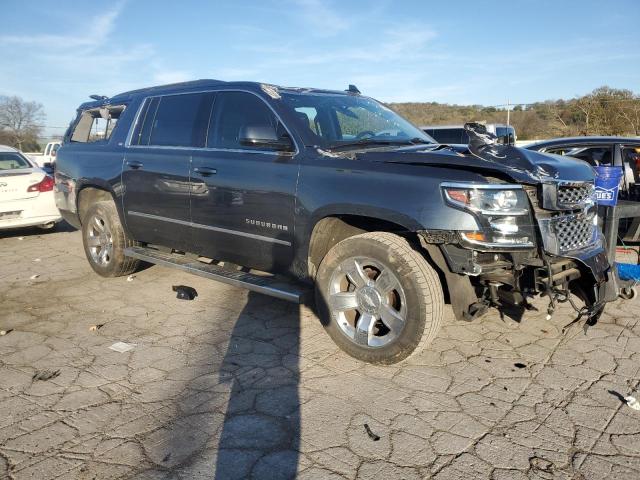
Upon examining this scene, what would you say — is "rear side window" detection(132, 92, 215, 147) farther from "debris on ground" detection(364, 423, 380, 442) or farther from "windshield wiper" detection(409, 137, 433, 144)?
"debris on ground" detection(364, 423, 380, 442)

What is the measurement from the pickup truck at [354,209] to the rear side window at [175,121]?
0.01 metres

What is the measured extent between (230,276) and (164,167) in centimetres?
127

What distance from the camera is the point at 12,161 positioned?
866 centimetres

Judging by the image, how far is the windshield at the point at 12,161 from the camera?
8.49 metres

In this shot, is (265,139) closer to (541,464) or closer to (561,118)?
(541,464)

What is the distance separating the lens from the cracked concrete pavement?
2.50 m

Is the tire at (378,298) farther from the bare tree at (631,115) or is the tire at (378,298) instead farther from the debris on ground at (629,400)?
the bare tree at (631,115)

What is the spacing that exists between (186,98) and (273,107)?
1.19m

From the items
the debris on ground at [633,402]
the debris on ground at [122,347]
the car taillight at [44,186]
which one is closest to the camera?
the debris on ground at [633,402]

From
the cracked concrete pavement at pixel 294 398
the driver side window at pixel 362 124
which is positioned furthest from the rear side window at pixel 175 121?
the cracked concrete pavement at pixel 294 398

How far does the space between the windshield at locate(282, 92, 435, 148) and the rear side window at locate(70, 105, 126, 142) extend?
236cm

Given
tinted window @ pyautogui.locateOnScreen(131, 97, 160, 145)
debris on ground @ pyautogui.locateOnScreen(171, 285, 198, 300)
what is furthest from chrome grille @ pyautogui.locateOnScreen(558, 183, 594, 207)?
tinted window @ pyautogui.locateOnScreen(131, 97, 160, 145)

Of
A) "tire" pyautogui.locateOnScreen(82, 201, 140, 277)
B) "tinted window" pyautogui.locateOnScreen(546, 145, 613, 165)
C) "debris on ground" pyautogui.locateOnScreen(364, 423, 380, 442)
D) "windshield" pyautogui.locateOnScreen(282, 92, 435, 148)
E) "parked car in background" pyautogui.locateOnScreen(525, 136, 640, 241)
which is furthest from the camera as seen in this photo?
"tinted window" pyautogui.locateOnScreen(546, 145, 613, 165)

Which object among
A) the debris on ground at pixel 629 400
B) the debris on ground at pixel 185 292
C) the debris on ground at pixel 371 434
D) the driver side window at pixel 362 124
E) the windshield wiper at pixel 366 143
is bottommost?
the debris on ground at pixel 371 434
